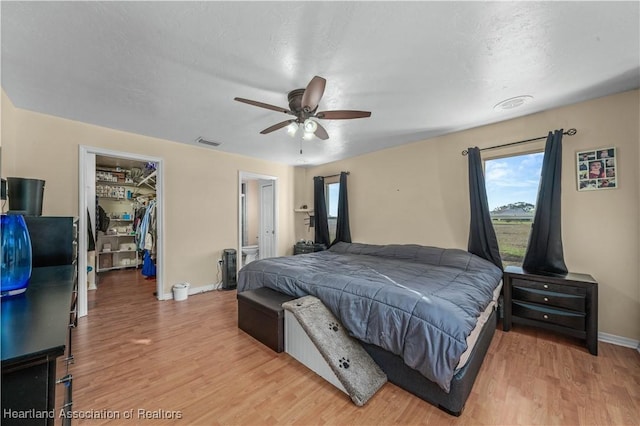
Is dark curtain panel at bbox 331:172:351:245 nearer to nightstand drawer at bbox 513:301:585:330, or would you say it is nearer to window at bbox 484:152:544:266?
window at bbox 484:152:544:266

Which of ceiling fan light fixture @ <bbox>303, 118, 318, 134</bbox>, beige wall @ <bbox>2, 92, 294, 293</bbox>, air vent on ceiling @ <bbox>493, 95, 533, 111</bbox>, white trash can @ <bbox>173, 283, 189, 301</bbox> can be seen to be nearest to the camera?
ceiling fan light fixture @ <bbox>303, 118, 318, 134</bbox>

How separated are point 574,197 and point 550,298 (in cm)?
114

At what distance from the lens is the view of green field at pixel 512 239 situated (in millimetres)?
3113

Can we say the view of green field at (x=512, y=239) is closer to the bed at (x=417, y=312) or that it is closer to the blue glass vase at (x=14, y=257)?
the bed at (x=417, y=312)

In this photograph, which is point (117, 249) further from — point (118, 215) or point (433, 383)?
point (433, 383)

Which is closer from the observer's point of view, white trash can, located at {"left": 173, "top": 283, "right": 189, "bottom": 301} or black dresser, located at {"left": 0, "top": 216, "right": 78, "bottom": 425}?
black dresser, located at {"left": 0, "top": 216, "right": 78, "bottom": 425}

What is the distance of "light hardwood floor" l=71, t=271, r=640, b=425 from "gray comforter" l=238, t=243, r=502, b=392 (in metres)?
0.41

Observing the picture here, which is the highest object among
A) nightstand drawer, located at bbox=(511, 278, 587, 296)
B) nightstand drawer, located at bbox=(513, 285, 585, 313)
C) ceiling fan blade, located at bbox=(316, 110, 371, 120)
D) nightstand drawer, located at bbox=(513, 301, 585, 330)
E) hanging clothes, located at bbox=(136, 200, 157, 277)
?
ceiling fan blade, located at bbox=(316, 110, 371, 120)

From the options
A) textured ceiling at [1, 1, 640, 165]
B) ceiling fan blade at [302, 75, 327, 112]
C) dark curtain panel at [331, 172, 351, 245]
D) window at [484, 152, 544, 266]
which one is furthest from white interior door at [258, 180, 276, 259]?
window at [484, 152, 544, 266]

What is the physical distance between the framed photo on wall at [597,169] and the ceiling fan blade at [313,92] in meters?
2.91

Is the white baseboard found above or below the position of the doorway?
below

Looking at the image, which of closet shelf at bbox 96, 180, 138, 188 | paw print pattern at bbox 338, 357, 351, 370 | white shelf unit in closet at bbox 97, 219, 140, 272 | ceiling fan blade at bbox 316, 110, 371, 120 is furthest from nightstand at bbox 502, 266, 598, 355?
closet shelf at bbox 96, 180, 138, 188

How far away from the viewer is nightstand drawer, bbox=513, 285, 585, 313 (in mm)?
2369

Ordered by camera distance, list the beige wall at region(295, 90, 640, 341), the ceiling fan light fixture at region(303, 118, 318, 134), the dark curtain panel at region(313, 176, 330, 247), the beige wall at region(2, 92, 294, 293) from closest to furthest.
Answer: the ceiling fan light fixture at region(303, 118, 318, 134) → the beige wall at region(295, 90, 640, 341) → the beige wall at region(2, 92, 294, 293) → the dark curtain panel at region(313, 176, 330, 247)
